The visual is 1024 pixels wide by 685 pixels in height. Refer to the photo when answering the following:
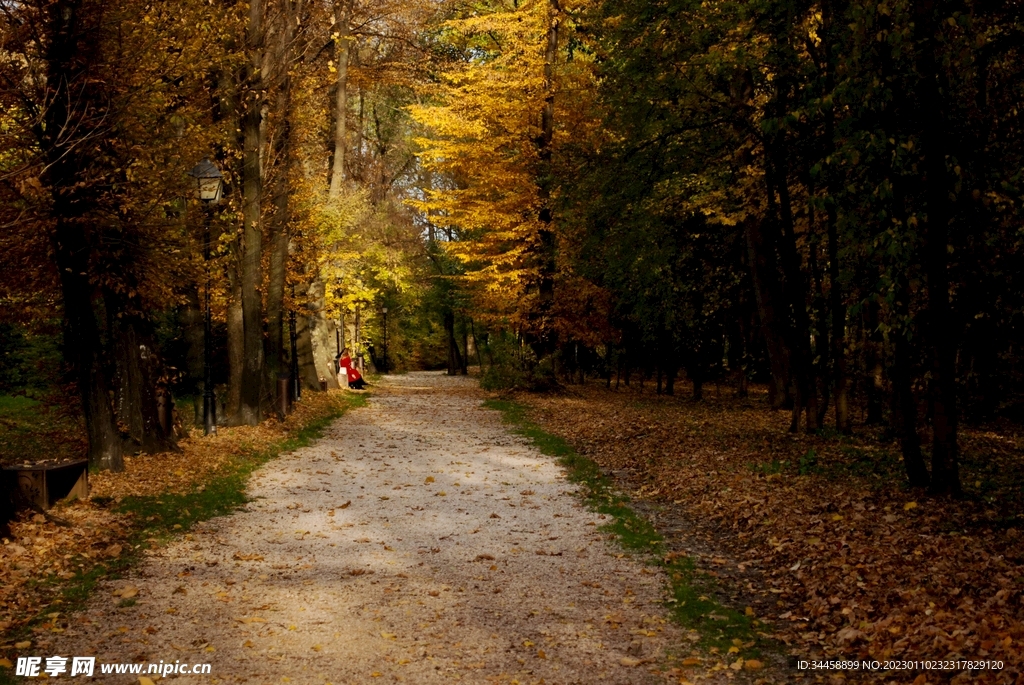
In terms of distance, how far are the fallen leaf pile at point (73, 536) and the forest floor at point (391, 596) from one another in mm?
234

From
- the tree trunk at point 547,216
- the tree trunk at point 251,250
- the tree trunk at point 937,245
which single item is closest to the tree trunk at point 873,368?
the tree trunk at point 937,245

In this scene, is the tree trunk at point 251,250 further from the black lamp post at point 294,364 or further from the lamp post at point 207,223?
the black lamp post at point 294,364

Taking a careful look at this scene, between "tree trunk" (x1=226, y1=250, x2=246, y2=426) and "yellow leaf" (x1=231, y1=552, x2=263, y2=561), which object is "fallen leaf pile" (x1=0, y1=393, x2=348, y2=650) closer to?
"yellow leaf" (x1=231, y1=552, x2=263, y2=561)

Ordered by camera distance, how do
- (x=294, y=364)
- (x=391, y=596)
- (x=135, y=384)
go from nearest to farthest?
(x=391, y=596)
(x=135, y=384)
(x=294, y=364)

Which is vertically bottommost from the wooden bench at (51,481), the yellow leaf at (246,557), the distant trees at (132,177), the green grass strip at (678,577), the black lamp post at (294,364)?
the green grass strip at (678,577)

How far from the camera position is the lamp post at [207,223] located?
14516mm

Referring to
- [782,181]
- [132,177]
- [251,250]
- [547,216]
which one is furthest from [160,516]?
[547,216]

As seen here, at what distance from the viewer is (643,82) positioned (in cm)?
1477

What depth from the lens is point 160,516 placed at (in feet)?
31.3

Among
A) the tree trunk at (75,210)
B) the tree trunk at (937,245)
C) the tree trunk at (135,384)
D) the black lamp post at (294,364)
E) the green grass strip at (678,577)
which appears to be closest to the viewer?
the green grass strip at (678,577)

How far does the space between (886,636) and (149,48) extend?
1043 centimetres

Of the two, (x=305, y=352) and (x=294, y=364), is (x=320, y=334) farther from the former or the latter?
(x=294, y=364)

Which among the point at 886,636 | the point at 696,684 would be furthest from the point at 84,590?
the point at 886,636

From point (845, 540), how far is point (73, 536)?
7.06 m
